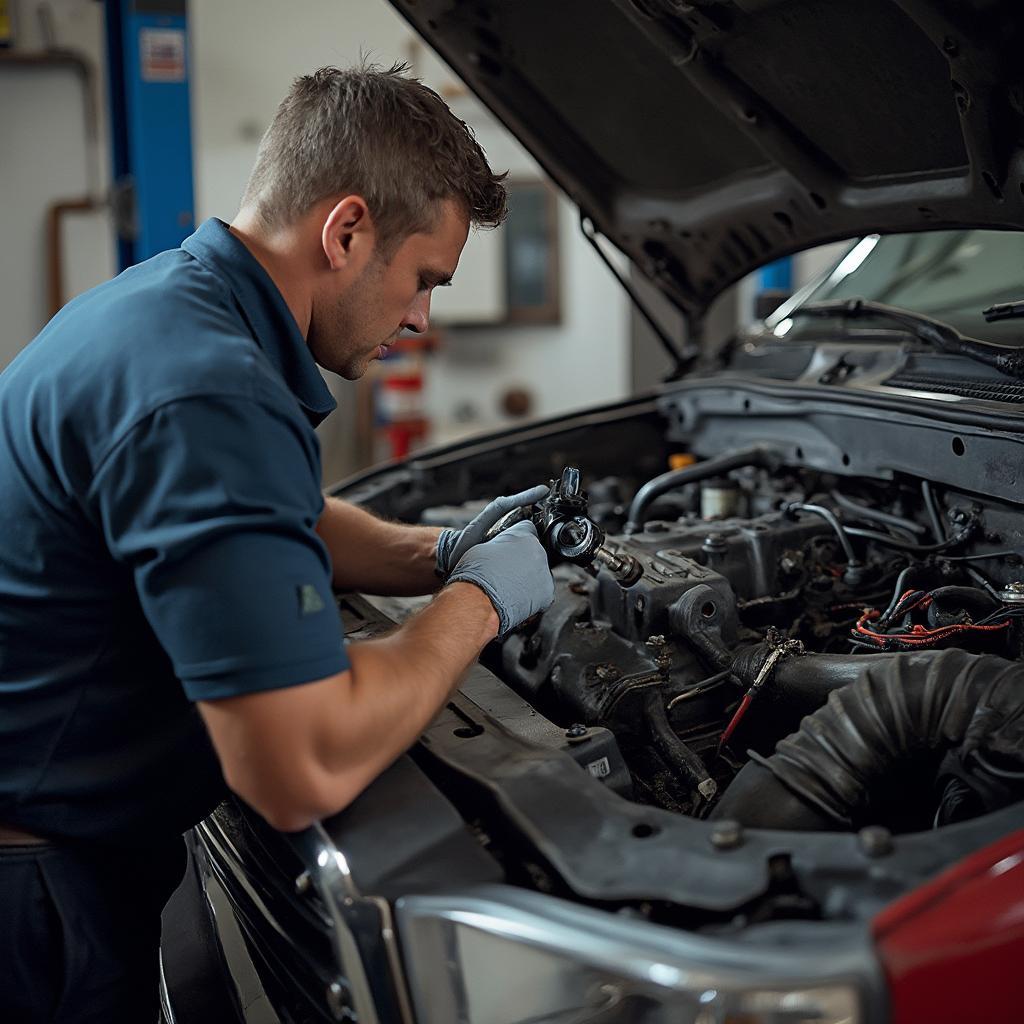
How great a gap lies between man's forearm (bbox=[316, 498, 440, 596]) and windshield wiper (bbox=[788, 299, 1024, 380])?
1.02 meters

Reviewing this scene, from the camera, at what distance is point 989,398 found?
180cm

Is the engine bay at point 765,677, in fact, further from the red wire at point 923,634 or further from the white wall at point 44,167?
the white wall at point 44,167

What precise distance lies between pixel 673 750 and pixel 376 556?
643mm

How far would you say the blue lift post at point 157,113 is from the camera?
4102mm

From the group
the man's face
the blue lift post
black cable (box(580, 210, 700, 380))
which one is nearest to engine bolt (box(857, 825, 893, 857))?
the man's face

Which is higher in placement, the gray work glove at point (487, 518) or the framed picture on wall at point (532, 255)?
the framed picture on wall at point (532, 255)

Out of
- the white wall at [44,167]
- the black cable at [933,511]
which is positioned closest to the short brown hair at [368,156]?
the black cable at [933,511]

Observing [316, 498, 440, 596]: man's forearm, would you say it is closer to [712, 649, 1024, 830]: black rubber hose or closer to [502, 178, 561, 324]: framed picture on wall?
[712, 649, 1024, 830]: black rubber hose

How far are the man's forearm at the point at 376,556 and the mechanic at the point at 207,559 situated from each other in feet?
1.14

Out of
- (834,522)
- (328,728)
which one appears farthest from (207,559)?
(834,522)

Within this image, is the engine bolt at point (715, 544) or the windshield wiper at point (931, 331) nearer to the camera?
the engine bolt at point (715, 544)

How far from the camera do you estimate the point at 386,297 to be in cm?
141

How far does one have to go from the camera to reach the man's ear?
131 centimetres

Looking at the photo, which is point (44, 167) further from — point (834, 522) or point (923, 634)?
point (923, 634)
